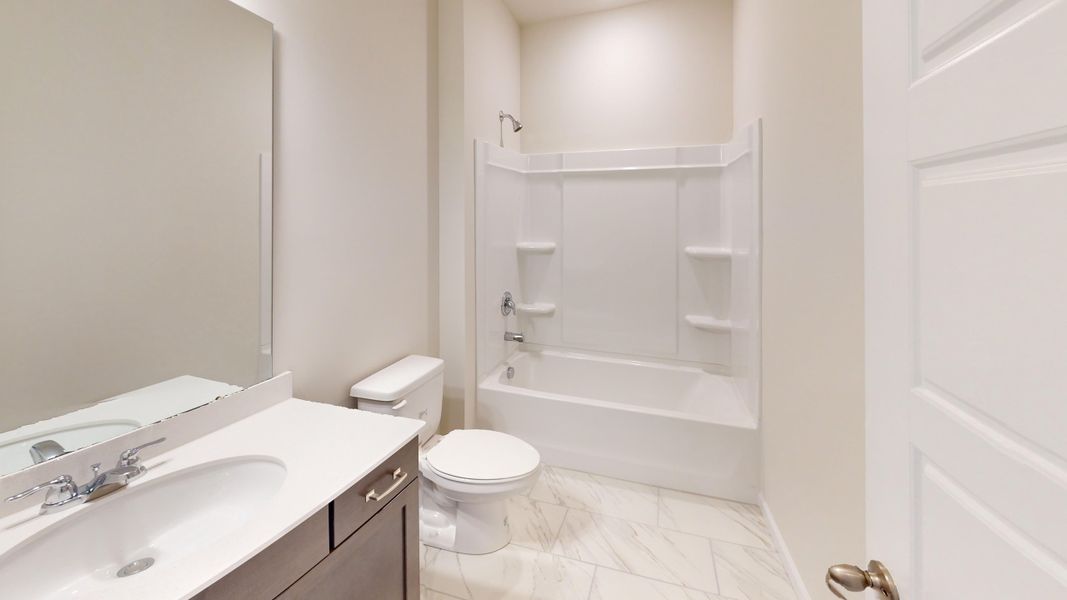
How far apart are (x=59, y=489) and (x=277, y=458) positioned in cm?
38

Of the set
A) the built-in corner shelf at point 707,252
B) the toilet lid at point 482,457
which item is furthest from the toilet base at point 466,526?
the built-in corner shelf at point 707,252

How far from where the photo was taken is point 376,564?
3.48 feet

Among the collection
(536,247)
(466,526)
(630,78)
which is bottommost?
(466,526)

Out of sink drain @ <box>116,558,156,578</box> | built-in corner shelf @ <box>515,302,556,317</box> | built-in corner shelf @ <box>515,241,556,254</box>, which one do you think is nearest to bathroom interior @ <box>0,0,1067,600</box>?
sink drain @ <box>116,558,156,578</box>

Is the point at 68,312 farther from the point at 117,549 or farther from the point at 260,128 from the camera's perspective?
the point at 260,128

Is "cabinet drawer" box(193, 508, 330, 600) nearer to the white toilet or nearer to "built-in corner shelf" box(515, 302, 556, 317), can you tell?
the white toilet

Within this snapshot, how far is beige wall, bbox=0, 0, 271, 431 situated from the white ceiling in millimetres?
2130

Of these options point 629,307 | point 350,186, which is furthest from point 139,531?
point 629,307

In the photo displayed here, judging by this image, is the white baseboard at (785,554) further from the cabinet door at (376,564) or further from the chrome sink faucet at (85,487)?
the chrome sink faucet at (85,487)

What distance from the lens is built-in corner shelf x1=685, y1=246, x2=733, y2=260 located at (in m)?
2.59

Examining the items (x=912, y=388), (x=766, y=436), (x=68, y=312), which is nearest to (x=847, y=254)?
(x=912, y=388)

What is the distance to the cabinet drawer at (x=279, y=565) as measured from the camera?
0.71 meters

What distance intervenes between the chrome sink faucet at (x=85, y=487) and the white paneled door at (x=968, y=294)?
1.44 m

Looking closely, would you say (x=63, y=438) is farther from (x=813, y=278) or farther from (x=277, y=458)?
(x=813, y=278)
